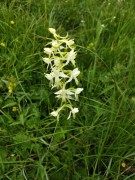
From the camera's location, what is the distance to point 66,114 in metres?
2.03

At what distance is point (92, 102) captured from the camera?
224cm

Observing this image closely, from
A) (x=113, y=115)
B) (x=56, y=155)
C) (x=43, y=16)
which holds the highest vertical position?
(x=43, y=16)

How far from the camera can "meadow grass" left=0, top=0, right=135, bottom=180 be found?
1.93 metres

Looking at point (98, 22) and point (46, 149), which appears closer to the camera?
point (46, 149)

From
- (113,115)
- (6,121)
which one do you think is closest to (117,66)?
(113,115)

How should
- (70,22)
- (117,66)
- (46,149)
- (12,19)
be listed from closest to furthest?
(46,149), (117,66), (12,19), (70,22)

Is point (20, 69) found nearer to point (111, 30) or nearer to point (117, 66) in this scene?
point (117, 66)

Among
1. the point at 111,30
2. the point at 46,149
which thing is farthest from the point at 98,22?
the point at 46,149

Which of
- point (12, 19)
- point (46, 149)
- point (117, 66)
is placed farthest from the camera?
point (12, 19)

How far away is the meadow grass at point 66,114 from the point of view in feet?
6.33

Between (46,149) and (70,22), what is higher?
(70,22)

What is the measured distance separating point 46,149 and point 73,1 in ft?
5.01

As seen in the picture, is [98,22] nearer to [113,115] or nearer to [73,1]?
[73,1]

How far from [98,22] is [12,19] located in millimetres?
620
